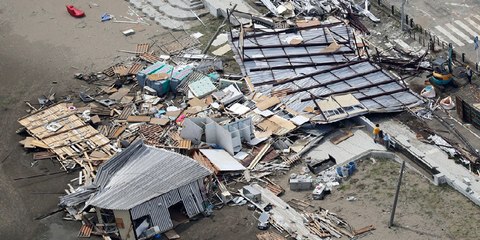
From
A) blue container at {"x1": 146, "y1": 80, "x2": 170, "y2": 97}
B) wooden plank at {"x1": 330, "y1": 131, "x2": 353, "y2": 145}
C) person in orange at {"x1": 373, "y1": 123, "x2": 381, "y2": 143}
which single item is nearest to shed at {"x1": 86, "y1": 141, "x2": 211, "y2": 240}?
wooden plank at {"x1": 330, "y1": 131, "x2": 353, "y2": 145}

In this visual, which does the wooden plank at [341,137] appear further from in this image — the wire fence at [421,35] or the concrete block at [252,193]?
the wire fence at [421,35]

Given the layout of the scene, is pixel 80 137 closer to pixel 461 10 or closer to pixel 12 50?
pixel 12 50

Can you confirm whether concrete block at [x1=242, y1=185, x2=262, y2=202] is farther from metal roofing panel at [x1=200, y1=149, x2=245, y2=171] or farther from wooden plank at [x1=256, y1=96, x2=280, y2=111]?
wooden plank at [x1=256, y1=96, x2=280, y2=111]

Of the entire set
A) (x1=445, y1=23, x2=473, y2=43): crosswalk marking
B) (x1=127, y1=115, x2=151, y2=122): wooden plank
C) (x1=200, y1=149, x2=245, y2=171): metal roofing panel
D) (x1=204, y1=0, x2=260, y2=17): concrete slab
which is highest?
(x1=445, y1=23, x2=473, y2=43): crosswalk marking

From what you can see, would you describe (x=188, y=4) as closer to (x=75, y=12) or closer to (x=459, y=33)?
(x=75, y=12)

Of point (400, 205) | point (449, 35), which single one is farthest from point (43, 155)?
point (449, 35)

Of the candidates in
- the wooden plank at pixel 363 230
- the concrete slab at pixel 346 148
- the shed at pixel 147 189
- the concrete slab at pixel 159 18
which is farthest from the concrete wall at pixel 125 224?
the concrete slab at pixel 159 18
